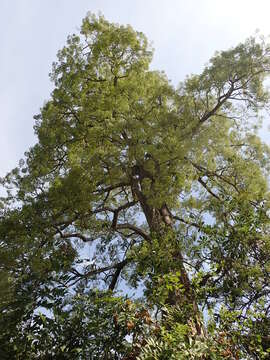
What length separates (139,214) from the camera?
275 inches

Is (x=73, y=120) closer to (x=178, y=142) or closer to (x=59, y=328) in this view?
(x=178, y=142)

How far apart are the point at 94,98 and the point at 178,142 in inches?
64.7

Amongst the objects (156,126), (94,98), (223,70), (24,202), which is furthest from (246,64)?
(24,202)

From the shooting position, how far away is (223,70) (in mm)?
5109

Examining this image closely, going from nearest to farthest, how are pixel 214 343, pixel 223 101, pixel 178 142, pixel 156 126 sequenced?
pixel 214 343 < pixel 178 142 < pixel 156 126 < pixel 223 101

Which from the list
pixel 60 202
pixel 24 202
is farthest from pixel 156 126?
pixel 24 202

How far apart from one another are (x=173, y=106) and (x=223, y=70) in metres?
0.95

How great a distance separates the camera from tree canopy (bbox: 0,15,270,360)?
2.23 metres

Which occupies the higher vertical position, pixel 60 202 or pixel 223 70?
pixel 223 70

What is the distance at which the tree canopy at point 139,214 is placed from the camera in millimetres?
2230

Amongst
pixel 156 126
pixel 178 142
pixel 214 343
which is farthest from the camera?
pixel 156 126

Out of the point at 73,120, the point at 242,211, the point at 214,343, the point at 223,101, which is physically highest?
the point at 73,120

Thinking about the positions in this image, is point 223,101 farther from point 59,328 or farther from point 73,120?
point 59,328

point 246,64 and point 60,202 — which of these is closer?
point 60,202
